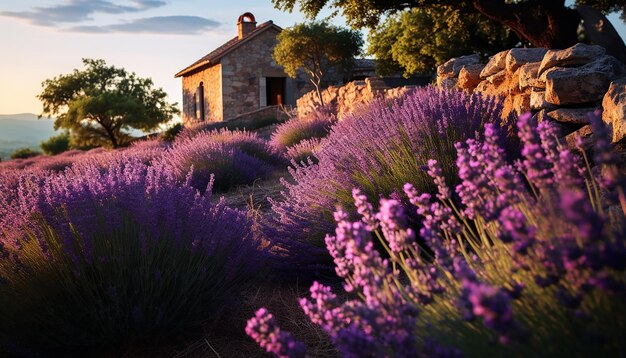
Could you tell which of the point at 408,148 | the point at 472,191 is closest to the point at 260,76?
the point at 408,148

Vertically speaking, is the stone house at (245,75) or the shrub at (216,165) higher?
Result: the stone house at (245,75)

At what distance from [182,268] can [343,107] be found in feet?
34.5

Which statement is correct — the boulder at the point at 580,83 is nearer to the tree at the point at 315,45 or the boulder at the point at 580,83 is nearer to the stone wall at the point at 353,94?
the stone wall at the point at 353,94

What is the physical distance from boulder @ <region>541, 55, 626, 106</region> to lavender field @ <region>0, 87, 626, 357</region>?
32cm

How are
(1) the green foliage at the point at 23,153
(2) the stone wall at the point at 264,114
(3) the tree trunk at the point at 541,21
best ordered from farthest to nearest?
(1) the green foliage at the point at 23,153, (2) the stone wall at the point at 264,114, (3) the tree trunk at the point at 541,21

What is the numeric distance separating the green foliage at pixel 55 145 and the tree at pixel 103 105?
161 cm

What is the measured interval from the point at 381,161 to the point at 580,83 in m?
1.38

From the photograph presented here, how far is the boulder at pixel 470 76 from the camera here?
193 inches

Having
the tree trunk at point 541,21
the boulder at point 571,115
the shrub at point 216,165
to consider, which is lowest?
the shrub at point 216,165

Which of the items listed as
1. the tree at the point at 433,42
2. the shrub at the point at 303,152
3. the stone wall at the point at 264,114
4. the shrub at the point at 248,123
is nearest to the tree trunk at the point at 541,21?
the tree at the point at 433,42

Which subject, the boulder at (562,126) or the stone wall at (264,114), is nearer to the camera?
the boulder at (562,126)

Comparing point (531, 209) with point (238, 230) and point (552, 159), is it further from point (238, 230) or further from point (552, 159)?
point (238, 230)

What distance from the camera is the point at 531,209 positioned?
4.50 feet

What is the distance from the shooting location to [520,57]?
406 centimetres
